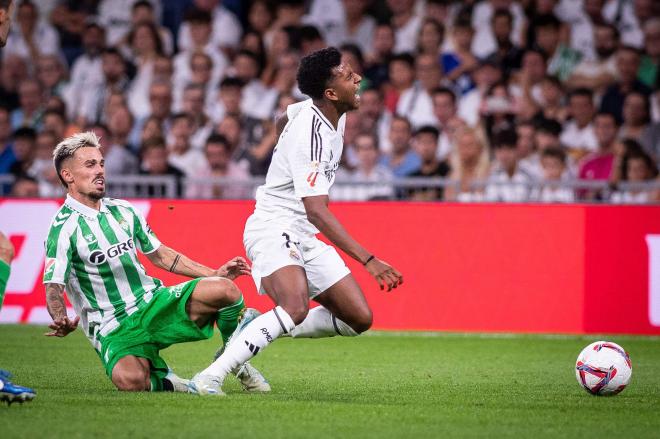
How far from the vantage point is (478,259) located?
12.3 meters

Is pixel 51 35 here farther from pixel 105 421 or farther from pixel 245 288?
pixel 105 421

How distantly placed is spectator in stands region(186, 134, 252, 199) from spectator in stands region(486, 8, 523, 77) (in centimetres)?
386

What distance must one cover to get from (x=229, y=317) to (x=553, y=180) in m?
6.53

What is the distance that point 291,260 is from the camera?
7.38 meters

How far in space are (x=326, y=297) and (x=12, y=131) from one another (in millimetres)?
10412

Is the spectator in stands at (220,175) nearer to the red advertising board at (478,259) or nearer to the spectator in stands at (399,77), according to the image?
the red advertising board at (478,259)

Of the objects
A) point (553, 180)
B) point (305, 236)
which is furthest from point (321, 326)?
point (553, 180)

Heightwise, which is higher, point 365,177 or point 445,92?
point 445,92

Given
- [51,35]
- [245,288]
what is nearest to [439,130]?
[245,288]

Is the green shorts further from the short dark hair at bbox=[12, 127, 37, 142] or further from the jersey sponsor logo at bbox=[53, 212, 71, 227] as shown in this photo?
the short dark hair at bbox=[12, 127, 37, 142]

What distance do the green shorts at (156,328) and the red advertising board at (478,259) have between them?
195 inches

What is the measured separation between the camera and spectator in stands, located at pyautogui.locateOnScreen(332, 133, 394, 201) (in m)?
13.4

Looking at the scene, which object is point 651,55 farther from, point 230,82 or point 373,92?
point 230,82

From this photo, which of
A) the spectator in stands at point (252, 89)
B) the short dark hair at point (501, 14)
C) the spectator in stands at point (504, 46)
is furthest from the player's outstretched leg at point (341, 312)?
the short dark hair at point (501, 14)
